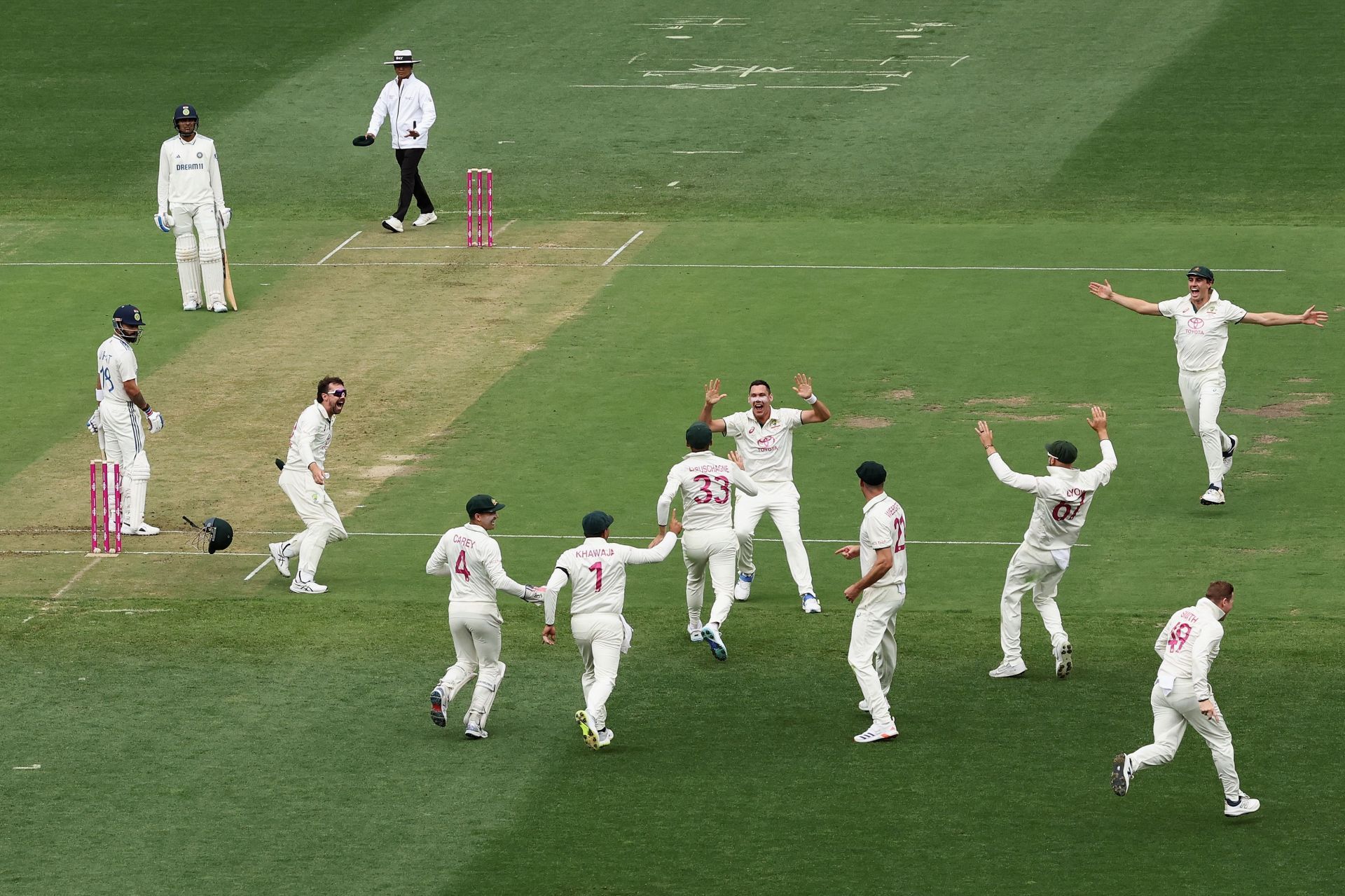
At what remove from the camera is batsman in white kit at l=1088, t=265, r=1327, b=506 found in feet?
74.0

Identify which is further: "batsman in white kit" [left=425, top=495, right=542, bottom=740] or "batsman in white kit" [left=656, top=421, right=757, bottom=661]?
"batsman in white kit" [left=656, top=421, right=757, bottom=661]

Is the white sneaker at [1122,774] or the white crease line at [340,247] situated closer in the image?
the white sneaker at [1122,774]

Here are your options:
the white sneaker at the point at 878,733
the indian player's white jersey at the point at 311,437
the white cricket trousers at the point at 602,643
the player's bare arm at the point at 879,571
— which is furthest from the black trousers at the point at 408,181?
the white sneaker at the point at 878,733

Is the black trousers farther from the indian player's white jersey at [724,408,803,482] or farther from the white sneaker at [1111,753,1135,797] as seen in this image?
the white sneaker at [1111,753,1135,797]

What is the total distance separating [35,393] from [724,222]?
1197cm

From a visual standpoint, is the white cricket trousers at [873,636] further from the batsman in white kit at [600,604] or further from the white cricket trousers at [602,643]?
the white cricket trousers at [602,643]

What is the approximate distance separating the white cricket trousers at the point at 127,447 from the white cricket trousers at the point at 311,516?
7.79ft

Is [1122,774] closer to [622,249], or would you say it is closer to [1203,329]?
[1203,329]

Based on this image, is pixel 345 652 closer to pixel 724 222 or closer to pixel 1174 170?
pixel 724 222

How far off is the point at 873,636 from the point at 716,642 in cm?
228

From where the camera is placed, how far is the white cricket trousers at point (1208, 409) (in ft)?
74.3

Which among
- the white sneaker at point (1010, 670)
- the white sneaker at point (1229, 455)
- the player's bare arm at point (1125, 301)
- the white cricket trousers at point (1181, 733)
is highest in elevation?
the player's bare arm at point (1125, 301)

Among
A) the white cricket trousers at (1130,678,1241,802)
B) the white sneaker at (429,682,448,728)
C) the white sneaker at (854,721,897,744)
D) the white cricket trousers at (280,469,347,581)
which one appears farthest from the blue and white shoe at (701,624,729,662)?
the white cricket trousers at (1130,678,1241,802)

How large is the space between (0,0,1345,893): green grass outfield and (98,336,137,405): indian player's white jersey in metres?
1.77
